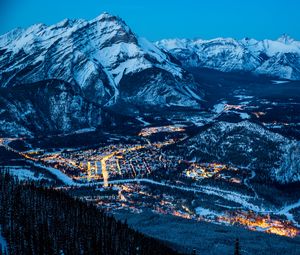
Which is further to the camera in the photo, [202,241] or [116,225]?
[202,241]

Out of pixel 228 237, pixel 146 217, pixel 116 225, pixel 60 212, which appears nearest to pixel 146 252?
pixel 116 225

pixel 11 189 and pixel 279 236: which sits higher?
pixel 11 189

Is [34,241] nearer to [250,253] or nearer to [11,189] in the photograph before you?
[11,189]

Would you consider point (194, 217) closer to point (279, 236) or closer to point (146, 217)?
point (146, 217)

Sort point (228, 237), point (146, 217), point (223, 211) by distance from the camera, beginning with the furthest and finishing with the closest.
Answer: point (223, 211), point (146, 217), point (228, 237)

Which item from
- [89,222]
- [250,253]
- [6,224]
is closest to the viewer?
[6,224]

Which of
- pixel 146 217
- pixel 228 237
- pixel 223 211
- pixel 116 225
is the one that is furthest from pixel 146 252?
pixel 223 211
